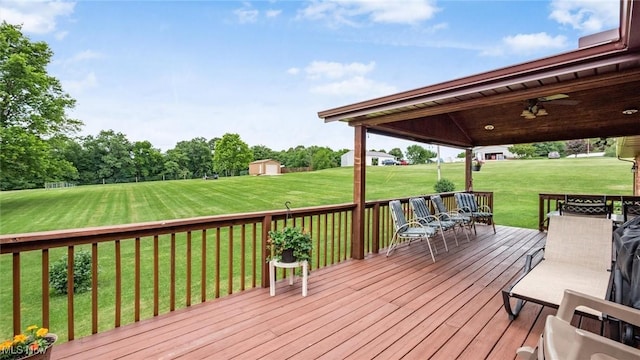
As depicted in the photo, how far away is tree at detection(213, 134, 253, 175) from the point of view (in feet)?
101

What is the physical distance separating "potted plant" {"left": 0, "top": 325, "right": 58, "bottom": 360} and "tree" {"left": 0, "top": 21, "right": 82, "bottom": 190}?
14.6 meters

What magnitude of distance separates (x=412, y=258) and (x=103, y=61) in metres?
10.8

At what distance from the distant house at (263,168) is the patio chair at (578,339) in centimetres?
3259

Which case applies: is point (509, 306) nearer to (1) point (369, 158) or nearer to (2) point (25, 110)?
(2) point (25, 110)

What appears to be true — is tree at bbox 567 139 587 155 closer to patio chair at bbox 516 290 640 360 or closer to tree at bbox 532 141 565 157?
tree at bbox 532 141 565 157

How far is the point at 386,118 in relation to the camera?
418 cm

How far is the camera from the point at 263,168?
3356cm

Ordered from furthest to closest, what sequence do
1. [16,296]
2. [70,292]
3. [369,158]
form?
[369,158] < [70,292] < [16,296]

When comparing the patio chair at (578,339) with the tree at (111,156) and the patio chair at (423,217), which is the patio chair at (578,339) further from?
the tree at (111,156)

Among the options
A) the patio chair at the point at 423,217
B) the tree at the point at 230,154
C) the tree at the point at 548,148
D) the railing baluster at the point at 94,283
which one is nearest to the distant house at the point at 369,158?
the tree at the point at 230,154

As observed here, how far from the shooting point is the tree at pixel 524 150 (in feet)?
99.3

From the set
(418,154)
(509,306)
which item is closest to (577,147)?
(418,154)

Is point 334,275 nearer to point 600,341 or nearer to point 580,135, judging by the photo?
point 600,341

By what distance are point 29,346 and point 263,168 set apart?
3245cm
